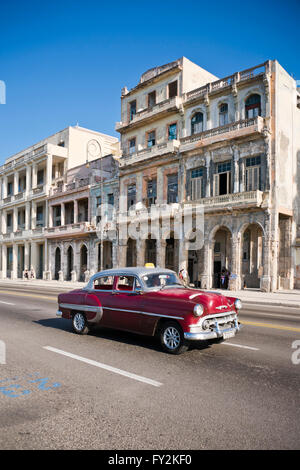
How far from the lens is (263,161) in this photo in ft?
81.6

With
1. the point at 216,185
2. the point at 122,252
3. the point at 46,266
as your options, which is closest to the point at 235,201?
the point at 216,185

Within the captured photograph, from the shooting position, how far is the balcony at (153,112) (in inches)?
1193

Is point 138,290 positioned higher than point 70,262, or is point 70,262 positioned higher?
point 138,290

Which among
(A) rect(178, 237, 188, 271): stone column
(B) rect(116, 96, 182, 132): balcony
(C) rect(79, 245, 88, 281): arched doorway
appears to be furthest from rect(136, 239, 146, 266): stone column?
(B) rect(116, 96, 182, 132): balcony

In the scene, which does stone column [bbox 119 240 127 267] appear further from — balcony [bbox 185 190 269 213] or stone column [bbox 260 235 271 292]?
stone column [bbox 260 235 271 292]

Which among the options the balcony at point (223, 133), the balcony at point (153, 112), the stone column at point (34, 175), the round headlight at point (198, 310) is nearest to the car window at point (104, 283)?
the round headlight at point (198, 310)

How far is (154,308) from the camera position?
7.30 metres

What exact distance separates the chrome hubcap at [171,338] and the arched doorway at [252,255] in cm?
2376

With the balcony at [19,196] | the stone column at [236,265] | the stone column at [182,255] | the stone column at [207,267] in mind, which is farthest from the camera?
the balcony at [19,196]

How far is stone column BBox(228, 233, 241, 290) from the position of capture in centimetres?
2542

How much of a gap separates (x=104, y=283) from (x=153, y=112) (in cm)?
2648

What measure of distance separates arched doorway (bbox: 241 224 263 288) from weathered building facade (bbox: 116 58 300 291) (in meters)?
0.08

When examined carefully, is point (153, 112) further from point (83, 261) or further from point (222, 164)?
point (83, 261)

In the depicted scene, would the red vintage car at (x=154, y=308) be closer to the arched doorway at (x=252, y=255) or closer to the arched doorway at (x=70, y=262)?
the arched doorway at (x=252, y=255)
